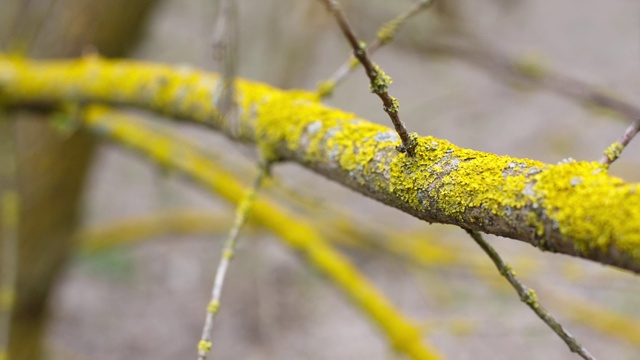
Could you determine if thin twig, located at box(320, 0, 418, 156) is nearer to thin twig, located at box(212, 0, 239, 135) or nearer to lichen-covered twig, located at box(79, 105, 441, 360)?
thin twig, located at box(212, 0, 239, 135)

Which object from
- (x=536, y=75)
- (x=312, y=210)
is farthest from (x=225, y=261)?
(x=312, y=210)

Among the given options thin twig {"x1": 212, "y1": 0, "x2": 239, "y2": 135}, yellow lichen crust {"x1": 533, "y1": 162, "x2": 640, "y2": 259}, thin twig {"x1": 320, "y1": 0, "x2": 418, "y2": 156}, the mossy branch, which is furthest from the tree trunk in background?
yellow lichen crust {"x1": 533, "y1": 162, "x2": 640, "y2": 259}

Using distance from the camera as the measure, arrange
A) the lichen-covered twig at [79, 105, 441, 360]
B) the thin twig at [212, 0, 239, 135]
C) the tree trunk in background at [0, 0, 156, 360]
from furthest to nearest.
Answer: the tree trunk in background at [0, 0, 156, 360] < the lichen-covered twig at [79, 105, 441, 360] < the thin twig at [212, 0, 239, 135]

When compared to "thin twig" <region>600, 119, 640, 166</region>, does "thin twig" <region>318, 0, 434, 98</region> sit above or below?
above

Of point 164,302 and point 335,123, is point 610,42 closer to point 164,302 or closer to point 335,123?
point 164,302

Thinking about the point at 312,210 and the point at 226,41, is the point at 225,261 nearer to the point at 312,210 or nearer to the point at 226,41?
the point at 226,41

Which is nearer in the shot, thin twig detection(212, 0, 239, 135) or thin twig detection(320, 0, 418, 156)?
thin twig detection(320, 0, 418, 156)

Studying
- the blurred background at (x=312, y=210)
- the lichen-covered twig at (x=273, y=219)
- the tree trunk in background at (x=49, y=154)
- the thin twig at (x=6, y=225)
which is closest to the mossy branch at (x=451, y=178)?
the blurred background at (x=312, y=210)

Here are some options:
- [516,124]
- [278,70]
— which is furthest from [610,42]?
[278,70]
